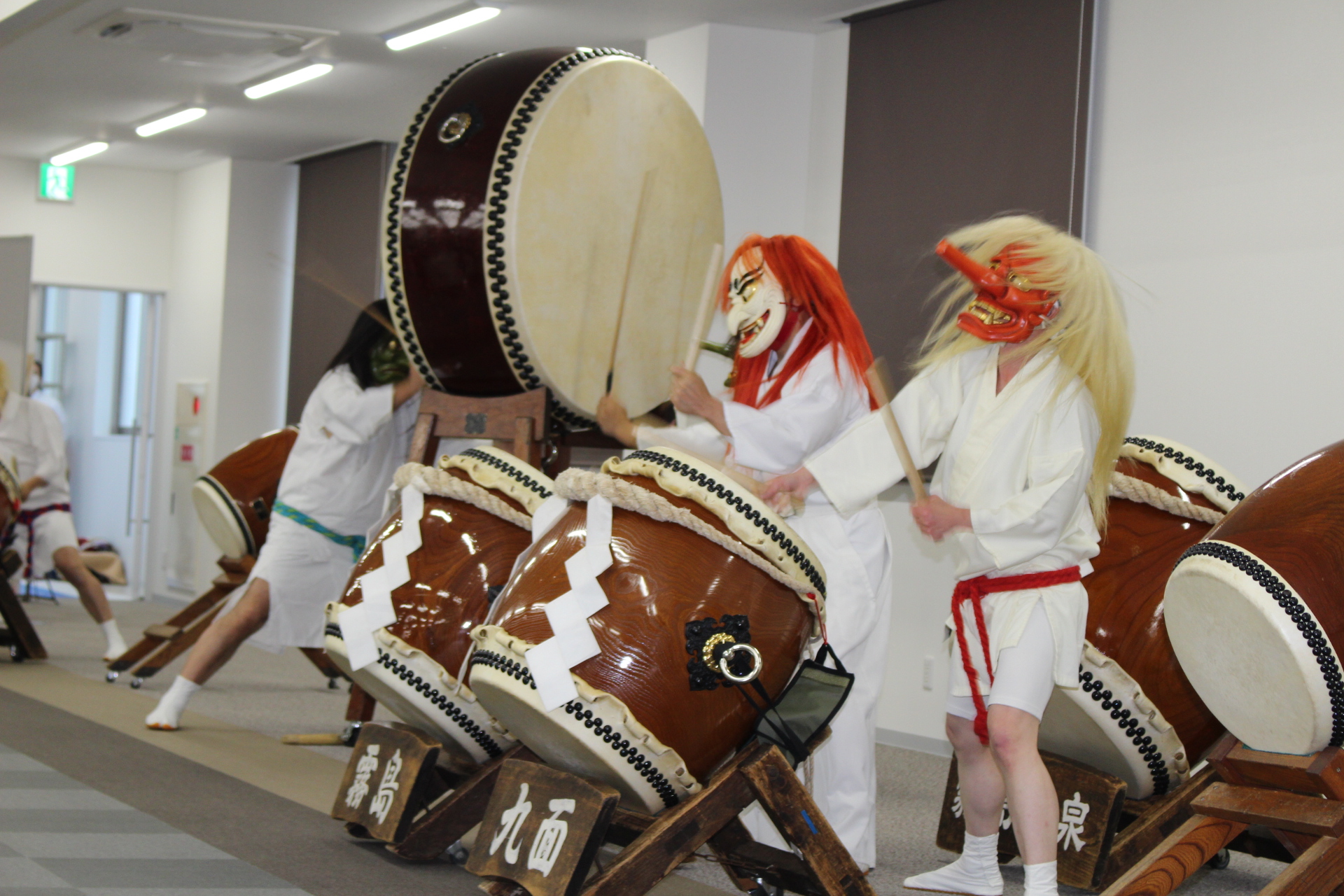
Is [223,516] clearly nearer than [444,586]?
No

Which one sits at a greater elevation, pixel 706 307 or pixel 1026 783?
pixel 706 307

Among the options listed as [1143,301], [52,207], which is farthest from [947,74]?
[52,207]

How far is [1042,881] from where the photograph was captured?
200 centimetres

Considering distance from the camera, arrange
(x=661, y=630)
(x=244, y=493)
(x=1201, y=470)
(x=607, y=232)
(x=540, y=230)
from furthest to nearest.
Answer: (x=244, y=493)
(x=607, y=232)
(x=540, y=230)
(x=1201, y=470)
(x=661, y=630)

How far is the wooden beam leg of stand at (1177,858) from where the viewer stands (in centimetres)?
191

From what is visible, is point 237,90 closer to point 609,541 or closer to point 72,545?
point 72,545

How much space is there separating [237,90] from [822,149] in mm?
2942

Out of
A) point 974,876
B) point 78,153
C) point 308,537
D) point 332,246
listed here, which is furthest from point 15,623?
point 974,876

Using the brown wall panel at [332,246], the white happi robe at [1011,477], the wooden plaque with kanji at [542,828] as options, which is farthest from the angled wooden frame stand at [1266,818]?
the brown wall panel at [332,246]

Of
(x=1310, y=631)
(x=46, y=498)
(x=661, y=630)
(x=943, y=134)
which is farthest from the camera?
(x=46, y=498)

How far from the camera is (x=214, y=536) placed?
4695mm

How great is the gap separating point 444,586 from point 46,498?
3.31 m

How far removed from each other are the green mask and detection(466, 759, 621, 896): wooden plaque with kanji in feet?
5.87

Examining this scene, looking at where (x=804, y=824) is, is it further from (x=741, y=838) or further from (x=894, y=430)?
(x=894, y=430)
